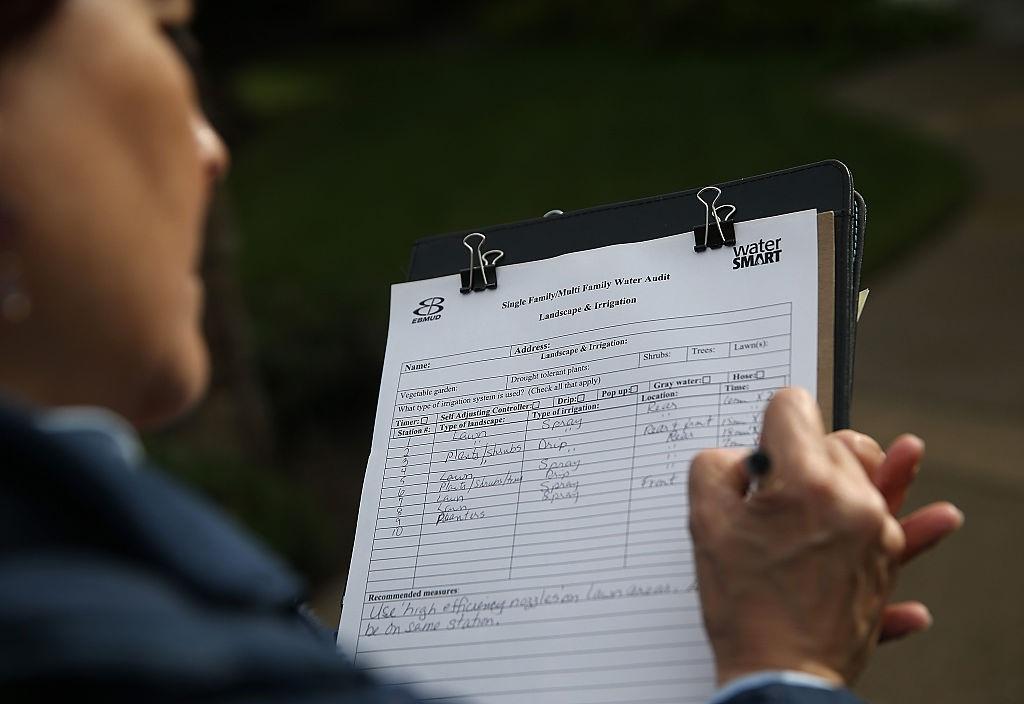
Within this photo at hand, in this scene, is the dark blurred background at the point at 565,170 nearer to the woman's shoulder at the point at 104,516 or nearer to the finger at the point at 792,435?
the finger at the point at 792,435

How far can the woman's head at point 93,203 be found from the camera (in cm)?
82

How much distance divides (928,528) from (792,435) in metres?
0.20

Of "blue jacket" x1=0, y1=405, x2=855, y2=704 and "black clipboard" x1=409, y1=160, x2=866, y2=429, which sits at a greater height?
"black clipboard" x1=409, y1=160, x2=866, y2=429

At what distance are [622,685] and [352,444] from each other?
3875mm

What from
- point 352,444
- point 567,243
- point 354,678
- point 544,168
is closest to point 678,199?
point 567,243

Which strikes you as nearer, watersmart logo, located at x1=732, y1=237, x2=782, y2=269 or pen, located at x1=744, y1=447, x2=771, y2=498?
pen, located at x1=744, y1=447, x2=771, y2=498

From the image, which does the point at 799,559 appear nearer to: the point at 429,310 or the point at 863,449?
the point at 863,449

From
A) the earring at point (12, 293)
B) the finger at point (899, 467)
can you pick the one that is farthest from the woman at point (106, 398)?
the finger at point (899, 467)

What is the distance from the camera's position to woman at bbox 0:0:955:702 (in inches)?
29.1

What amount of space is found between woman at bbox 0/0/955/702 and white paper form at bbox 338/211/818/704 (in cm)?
43

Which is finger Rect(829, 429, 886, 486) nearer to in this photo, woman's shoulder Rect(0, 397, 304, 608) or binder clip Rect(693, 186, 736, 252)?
binder clip Rect(693, 186, 736, 252)

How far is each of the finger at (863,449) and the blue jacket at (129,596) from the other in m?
0.52

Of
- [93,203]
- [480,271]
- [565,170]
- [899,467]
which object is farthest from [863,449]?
[565,170]

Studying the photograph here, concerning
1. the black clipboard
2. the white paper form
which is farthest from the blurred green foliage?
the white paper form
